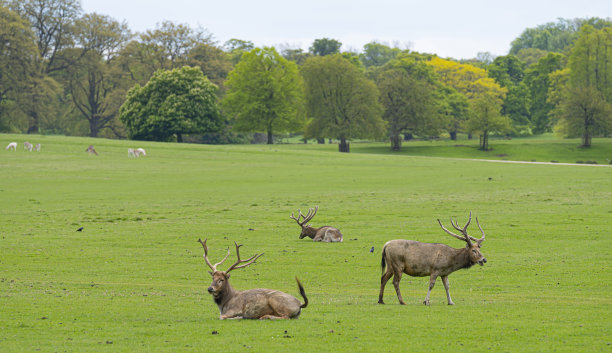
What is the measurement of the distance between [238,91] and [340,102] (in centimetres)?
1449

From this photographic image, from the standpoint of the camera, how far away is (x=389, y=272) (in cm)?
1388

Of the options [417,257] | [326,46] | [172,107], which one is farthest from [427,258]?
[326,46]

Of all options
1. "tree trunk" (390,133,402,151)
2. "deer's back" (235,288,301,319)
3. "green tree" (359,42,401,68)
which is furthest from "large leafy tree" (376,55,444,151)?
"deer's back" (235,288,301,319)

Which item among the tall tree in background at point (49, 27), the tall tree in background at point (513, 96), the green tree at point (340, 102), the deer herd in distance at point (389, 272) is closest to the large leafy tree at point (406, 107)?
the green tree at point (340, 102)

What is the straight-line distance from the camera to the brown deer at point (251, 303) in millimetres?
12258

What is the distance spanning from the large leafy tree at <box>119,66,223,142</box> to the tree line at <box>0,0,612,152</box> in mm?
155

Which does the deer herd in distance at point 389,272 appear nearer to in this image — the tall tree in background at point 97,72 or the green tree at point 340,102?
the green tree at point 340,102

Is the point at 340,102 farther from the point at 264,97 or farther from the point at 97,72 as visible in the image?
the point at 97,72

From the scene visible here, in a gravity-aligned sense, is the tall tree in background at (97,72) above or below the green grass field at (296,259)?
above

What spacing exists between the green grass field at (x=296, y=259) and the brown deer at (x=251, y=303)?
30cm

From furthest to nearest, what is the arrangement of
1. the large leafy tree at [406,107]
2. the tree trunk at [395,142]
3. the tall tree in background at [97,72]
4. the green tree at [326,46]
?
1. the green tree at [326,46]
2. the tall tree in background at [97,72]
3. the tree trunk at [395,142]
4. the large leafy tree at [406,107]

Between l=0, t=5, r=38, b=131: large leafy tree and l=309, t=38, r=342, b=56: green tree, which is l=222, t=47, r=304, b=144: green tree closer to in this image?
l=0, t=5, r=38, b=131: large leafy tree

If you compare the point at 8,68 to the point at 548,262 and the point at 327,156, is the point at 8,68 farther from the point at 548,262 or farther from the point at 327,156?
the point at 548,262

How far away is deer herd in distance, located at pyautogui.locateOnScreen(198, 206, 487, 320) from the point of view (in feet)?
40.4
